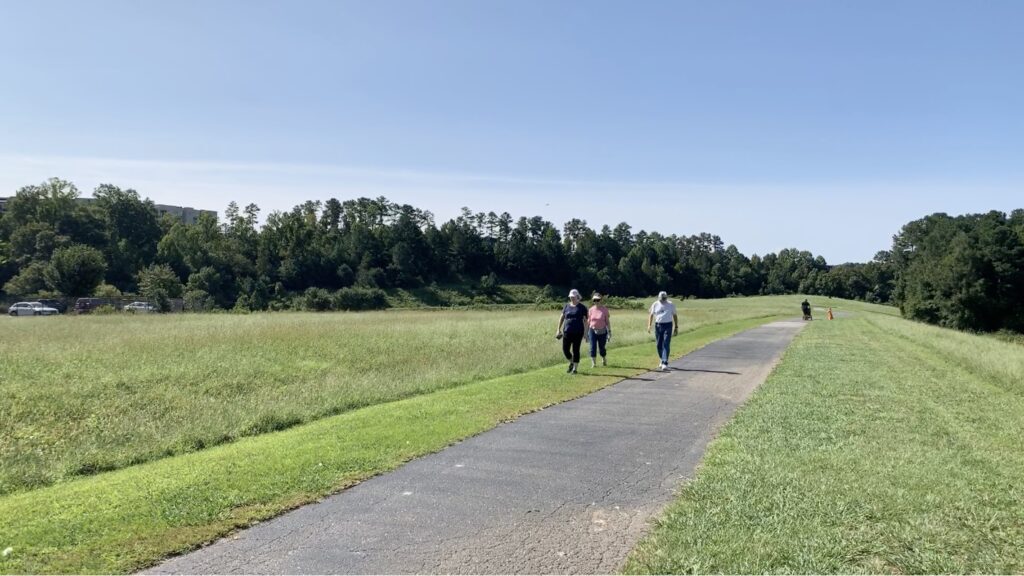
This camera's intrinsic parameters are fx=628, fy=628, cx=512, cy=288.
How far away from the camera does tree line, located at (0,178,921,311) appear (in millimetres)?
85250

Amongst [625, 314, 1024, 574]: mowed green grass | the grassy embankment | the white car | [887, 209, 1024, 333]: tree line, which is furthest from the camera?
[887, 209, 1024, 333]: tree line

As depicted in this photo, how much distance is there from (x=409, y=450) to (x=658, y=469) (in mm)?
2925

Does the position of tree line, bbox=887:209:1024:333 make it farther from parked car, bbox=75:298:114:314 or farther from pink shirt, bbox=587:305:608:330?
parked car, bbox=75:298:114:314

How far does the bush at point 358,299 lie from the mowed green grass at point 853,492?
7568 cm

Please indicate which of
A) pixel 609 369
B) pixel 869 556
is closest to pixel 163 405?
pixel 609 369

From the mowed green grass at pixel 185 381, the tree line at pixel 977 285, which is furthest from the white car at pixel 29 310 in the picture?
the tree line at pixel 977 285

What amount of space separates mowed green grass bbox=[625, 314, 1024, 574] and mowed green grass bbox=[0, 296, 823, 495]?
25.0 feet

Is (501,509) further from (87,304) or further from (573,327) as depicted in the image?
(87,304)

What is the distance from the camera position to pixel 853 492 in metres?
5.80

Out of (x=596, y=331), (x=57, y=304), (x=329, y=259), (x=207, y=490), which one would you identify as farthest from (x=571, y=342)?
(x=329, y=259)

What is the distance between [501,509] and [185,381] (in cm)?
1226

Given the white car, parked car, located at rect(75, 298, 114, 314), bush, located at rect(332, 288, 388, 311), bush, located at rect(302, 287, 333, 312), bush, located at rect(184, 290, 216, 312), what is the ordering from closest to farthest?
1. the white car
2. parked car, located at rect(75, 298, 114, 314)
3. bush, located at rect(184, 290, 216, 312)
4. bush, located at rect(302, 287, 333, 312)
5. bush, located at rect(332, 288, 388, 311)

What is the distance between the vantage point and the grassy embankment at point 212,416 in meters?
5.29

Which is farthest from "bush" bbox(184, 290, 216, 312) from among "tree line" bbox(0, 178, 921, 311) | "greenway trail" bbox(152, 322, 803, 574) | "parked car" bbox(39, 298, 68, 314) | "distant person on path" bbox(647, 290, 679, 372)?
"greenway trail" bbox(152, 322, 803, 574)
